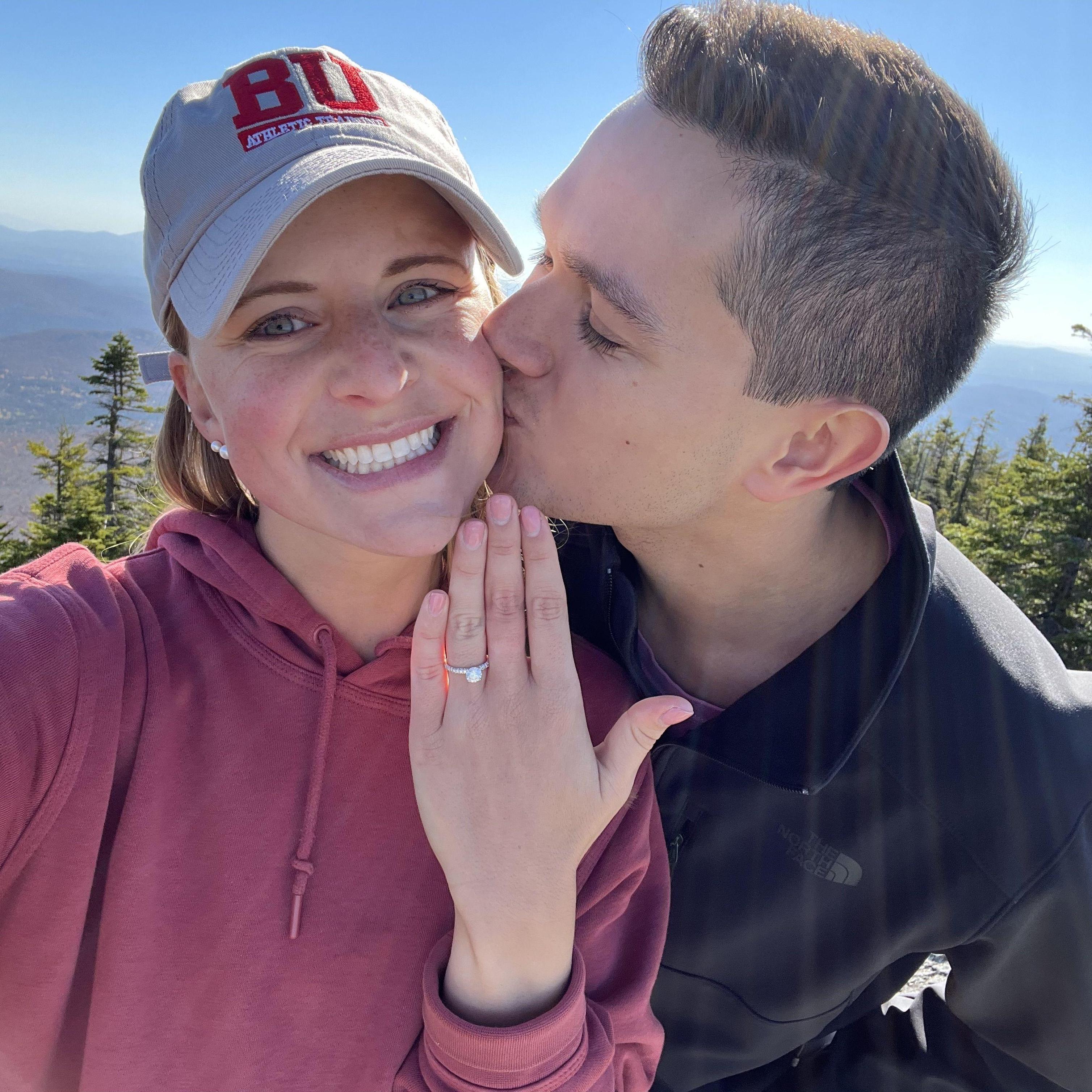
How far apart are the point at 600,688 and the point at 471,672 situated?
61cm

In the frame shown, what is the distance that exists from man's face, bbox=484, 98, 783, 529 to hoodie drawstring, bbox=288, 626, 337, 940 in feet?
2.90

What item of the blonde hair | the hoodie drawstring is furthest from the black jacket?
the blonde hair

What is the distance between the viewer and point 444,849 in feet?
6.47

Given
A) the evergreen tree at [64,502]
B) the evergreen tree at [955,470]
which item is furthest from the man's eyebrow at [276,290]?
the evergreen tree at [955,470]

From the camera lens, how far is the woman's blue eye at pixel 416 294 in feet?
6.69

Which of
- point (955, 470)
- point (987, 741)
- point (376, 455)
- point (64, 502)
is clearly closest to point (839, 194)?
point (376, 455)

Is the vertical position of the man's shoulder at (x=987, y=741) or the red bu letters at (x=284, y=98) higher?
the red bu letters at (x=284, y=98)

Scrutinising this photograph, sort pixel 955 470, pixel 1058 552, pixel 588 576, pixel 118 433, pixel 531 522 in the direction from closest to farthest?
pixel 531 522 → pixel 588 576 → pixel 1058 552 → pixel 118 433 → pixel 955 470

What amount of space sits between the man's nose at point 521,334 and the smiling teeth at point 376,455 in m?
0.45

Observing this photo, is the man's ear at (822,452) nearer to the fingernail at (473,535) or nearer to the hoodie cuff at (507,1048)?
the fingernail at (473,535)

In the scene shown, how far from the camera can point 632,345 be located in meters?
2.47

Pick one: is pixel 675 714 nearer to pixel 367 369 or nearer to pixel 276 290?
pixel 367 369

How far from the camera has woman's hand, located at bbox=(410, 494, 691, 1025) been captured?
193 centimetres

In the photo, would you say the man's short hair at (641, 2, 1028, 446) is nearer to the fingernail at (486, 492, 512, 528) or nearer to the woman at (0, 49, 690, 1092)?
the woman at (0, 49, 690, 1092)
